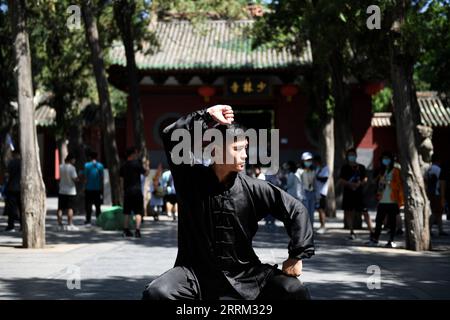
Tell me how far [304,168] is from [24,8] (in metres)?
6.70

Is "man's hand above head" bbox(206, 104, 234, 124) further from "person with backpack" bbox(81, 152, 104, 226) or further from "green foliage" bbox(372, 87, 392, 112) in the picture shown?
"green foliage" bbox(372, 87, 392, 112)

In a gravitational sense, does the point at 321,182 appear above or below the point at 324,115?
below

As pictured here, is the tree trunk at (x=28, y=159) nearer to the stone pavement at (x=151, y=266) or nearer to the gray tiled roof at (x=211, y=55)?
the stone pavement at (x=151, y=266)

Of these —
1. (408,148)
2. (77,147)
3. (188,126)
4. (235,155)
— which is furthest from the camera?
(77,147)

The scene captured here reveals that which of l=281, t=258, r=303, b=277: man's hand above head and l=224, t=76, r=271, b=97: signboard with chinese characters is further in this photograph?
l=224, t=76, r=271, b=97: signboard with chinese characters

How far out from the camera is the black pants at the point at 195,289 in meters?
4.77

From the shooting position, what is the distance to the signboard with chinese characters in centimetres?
2898

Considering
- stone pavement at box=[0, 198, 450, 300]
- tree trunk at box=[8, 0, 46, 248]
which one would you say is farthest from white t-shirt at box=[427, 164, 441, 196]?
tree trunk at box=[8, 0, 46, 248]

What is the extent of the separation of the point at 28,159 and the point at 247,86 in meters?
16.4

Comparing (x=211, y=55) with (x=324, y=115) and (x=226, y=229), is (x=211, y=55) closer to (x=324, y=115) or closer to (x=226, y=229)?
(x=324, y=115)

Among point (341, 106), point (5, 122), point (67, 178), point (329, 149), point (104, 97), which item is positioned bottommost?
point (67, 178)

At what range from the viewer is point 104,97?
19.3 metres

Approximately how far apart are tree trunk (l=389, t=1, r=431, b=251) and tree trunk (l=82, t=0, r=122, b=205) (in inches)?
318

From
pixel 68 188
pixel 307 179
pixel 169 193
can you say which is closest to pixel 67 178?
pixel 68 188
